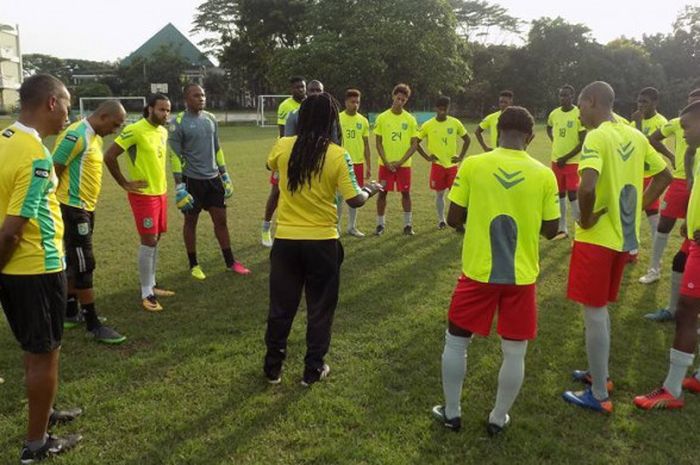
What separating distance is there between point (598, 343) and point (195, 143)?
4896 millimetres

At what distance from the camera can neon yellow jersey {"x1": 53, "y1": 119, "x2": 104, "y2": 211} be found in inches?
184

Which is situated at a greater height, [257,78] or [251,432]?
[257,78]

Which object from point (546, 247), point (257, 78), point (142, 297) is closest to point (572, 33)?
point (257, 78)

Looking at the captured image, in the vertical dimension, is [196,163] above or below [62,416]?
above

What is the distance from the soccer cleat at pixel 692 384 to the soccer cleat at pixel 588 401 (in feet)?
2.58

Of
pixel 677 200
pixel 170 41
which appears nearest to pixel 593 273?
pixel 677 200

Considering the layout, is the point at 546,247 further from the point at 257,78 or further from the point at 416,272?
the point at 257,78

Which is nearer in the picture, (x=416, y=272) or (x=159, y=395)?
(x=159, y=395)

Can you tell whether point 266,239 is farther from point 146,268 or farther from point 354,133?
point 146,268

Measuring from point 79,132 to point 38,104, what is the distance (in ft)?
5.79

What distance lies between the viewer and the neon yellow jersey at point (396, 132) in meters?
9.17

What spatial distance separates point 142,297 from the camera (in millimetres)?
6105

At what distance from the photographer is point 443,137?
31.1 ft

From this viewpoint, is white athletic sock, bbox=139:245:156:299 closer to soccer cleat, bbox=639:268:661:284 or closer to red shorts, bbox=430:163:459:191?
red shorts, bbox=430:163:459:191
